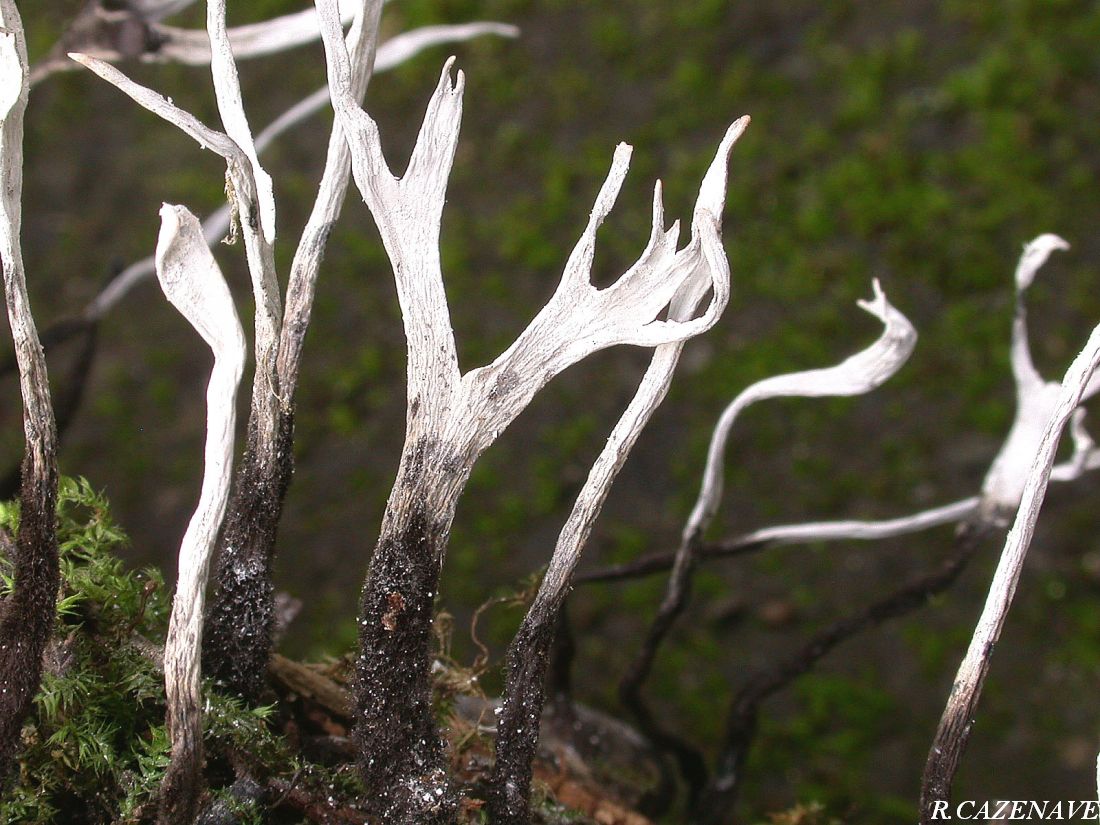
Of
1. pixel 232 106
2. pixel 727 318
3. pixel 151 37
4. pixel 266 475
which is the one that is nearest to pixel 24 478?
pixel 266 475

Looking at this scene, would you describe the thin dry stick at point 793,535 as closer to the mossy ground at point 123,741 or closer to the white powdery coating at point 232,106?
the mossy ground at point 123,741

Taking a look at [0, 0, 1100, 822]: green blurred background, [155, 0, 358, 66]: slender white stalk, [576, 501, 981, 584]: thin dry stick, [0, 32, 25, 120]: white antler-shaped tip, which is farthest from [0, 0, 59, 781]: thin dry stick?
[0, 0, 1100, 822]: green blurred background

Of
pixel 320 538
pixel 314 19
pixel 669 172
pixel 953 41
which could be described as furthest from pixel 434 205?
pixel 953 41

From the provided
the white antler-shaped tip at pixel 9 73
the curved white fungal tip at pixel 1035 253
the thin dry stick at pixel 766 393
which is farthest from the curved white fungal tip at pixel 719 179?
the white antler-shaped tip at pixel 9 73

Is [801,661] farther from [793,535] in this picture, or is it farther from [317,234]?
[317,234]

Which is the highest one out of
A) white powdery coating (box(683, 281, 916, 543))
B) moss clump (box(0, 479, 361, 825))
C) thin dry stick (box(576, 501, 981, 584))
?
white powdery coating (box(683, 281, 916, 543))

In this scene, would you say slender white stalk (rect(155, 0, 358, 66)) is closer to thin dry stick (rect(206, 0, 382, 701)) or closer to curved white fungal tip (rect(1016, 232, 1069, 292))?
thin dry stick (rect(206, 0, 382, 701))

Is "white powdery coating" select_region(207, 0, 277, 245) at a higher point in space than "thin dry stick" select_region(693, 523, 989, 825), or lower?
higher
